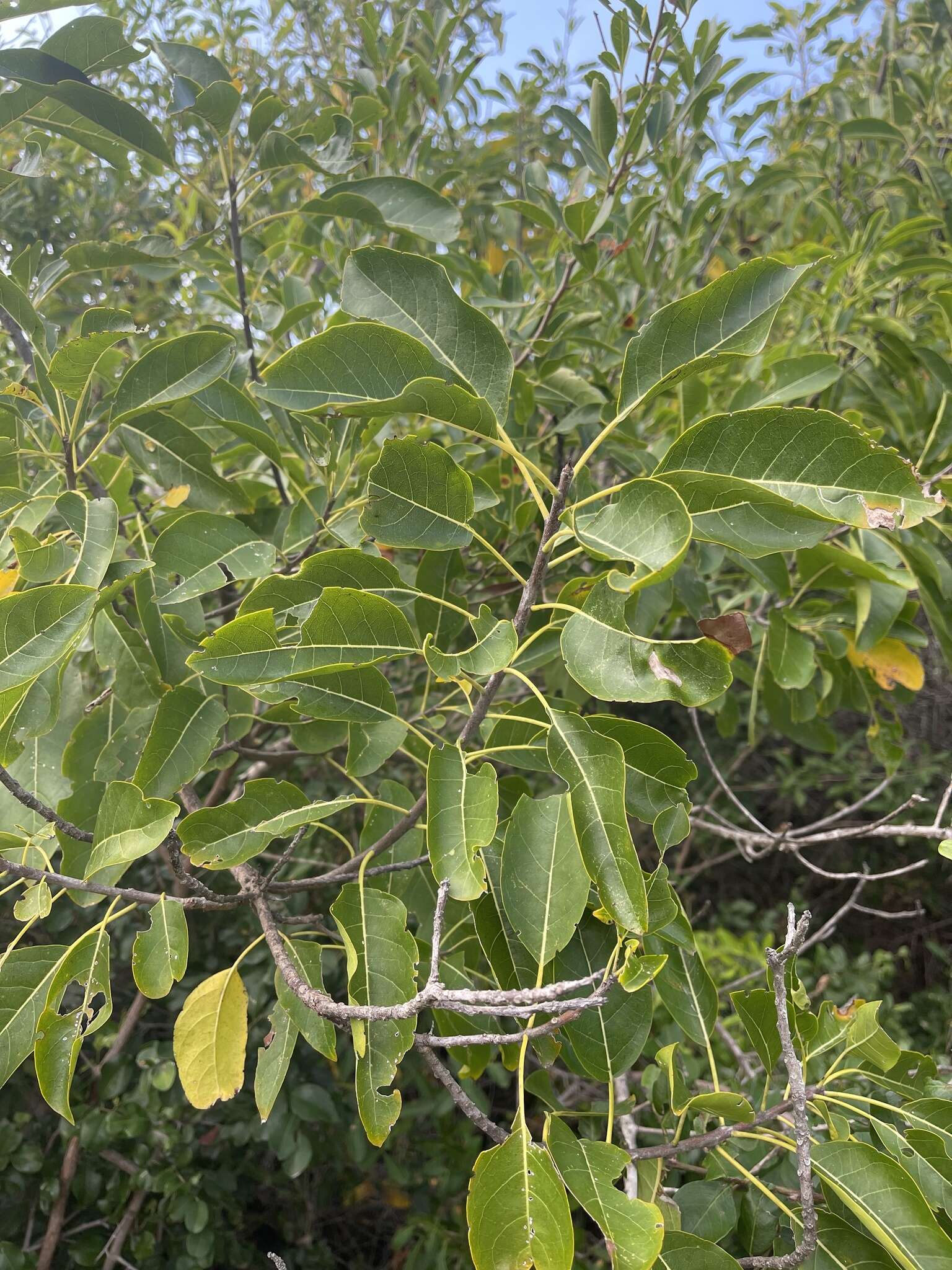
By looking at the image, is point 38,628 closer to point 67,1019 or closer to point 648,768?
point 67,1019

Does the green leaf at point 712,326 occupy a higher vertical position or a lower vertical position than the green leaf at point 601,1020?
higher

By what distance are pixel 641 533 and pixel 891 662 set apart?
109cm

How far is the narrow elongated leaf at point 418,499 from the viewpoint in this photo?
802 mm

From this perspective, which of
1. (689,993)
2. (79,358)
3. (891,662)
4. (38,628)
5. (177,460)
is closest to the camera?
(38,628)

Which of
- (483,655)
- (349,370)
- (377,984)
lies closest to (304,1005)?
(377,984)

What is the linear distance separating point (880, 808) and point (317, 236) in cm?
325

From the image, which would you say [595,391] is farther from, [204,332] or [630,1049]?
[630,1049]

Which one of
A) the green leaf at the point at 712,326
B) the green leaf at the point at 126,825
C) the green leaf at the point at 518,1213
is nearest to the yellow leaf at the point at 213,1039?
the green leaf at the point at 126,825

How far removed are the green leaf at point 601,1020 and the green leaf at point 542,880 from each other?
0.32 ft

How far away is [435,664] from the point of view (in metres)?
0.78

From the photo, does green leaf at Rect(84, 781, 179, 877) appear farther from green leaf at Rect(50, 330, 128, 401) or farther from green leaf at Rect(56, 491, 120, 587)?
green leaf at Rect(50, 330, 128, 401)

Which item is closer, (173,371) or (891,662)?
(173,371)

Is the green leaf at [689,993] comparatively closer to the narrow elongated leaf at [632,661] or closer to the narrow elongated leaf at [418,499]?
the narrow elongated leaf at [632,661]

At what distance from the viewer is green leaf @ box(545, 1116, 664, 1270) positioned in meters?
0.68
